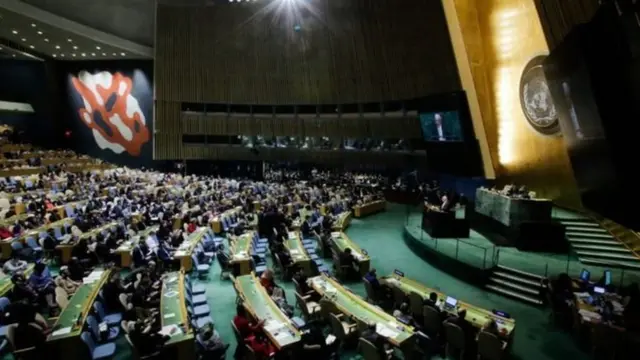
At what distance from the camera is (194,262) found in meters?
11.1

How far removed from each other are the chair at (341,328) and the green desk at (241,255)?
3892mm

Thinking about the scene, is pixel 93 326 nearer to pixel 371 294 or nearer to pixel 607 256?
pixel 371 294

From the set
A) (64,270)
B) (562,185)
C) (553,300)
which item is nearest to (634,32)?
(553,300)

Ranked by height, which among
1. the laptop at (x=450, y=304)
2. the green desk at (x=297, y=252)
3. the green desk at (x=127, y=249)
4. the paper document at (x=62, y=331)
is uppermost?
the green desk at (x=127, y=249)

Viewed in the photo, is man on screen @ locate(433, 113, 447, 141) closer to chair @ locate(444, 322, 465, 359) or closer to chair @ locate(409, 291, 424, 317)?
chair @ locate(409, 291, 424, 317)

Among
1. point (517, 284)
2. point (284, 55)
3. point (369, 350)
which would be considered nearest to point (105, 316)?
point (369, 350)

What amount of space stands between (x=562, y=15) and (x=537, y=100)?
6122 mm

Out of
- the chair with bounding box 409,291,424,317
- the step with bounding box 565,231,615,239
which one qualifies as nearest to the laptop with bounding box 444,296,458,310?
the chair with bounding box 409,291,424,317

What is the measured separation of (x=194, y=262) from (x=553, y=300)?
8447mm

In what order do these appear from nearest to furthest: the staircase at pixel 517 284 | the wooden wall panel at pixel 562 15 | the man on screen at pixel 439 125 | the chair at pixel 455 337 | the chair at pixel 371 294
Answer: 1. the chair at pixel 455 337
2. the wooden wall panel at pixel 562 15
3. the chair at pixel 371 294
4. the staircase at pixel 517 284
5. the man on screen at pixel 439 125

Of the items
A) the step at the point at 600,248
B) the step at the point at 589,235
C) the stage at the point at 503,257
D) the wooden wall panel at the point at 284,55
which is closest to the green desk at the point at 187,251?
the stage at the point at 503,257

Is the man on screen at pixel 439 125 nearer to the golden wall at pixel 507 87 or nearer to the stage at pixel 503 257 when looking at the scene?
the golden wall at pixel 507 87

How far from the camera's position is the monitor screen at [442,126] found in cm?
1627

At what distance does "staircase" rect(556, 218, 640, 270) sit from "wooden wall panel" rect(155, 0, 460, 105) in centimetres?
1246
